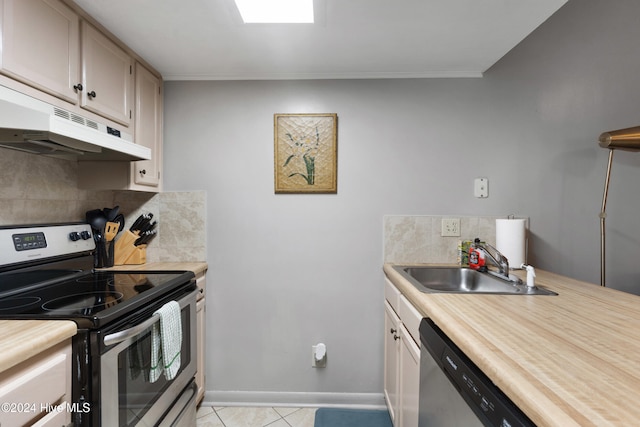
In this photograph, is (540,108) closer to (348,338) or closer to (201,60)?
(348,338)

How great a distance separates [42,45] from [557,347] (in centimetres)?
196

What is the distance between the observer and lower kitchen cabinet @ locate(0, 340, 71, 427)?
69 cm

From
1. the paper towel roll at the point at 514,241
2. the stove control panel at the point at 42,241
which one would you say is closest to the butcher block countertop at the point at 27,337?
the stove control panel at the point at 42,241

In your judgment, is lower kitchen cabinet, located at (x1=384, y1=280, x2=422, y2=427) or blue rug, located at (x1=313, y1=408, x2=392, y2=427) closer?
lower kitchen cabinet, located at (x1=384, y1=280, x2=422, y2=427)

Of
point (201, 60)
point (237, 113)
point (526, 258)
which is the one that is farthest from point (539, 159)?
point (201, 60)

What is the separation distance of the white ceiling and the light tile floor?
2.14 metres

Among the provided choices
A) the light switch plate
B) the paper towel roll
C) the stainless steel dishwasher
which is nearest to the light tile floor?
the stainless steel dishwasher

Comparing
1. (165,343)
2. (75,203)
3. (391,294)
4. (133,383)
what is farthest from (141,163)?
(391,294)

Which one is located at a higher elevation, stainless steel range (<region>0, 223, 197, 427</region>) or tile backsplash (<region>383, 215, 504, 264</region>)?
tile backsplash (<region>383, 215, 504, 264</region>)

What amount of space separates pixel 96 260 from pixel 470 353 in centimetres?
195

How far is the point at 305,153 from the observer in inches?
75.9

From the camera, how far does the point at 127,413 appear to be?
103 centimetres

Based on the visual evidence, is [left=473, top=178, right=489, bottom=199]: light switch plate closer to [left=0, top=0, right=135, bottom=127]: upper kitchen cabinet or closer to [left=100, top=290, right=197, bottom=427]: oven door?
[left=100, top=290, right=197, bottom=427]: oven door

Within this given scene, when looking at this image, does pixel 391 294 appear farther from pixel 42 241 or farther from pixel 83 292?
pixel 42 241
